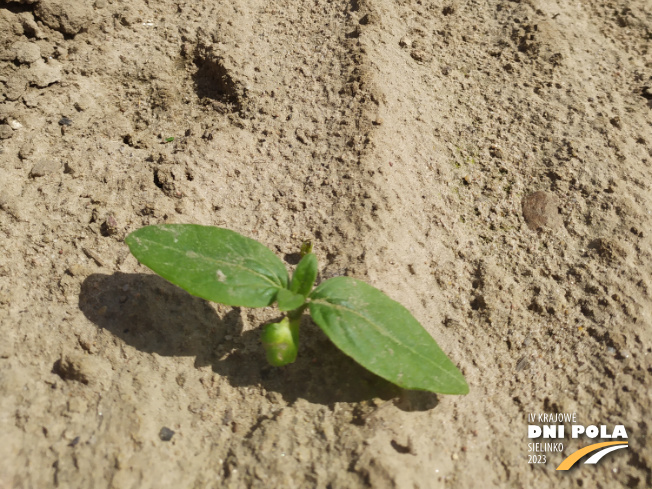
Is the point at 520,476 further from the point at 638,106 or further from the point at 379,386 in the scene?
the point at 638,106

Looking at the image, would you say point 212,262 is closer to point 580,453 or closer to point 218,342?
point 218,342

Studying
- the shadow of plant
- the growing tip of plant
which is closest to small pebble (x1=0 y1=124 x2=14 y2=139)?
the shadow of plant

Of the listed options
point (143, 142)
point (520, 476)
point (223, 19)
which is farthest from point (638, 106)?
point (143, 142)

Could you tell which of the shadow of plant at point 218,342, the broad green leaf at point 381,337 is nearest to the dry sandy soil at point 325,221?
the shadow of plant at point 218,342

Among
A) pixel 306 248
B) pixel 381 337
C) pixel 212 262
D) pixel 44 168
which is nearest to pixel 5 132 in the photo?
pixel 44 168

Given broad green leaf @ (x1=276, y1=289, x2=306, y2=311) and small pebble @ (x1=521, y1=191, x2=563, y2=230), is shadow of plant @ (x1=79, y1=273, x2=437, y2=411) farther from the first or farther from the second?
small pebble @ (x1=521, y1=191, x2=563, y2=230)
